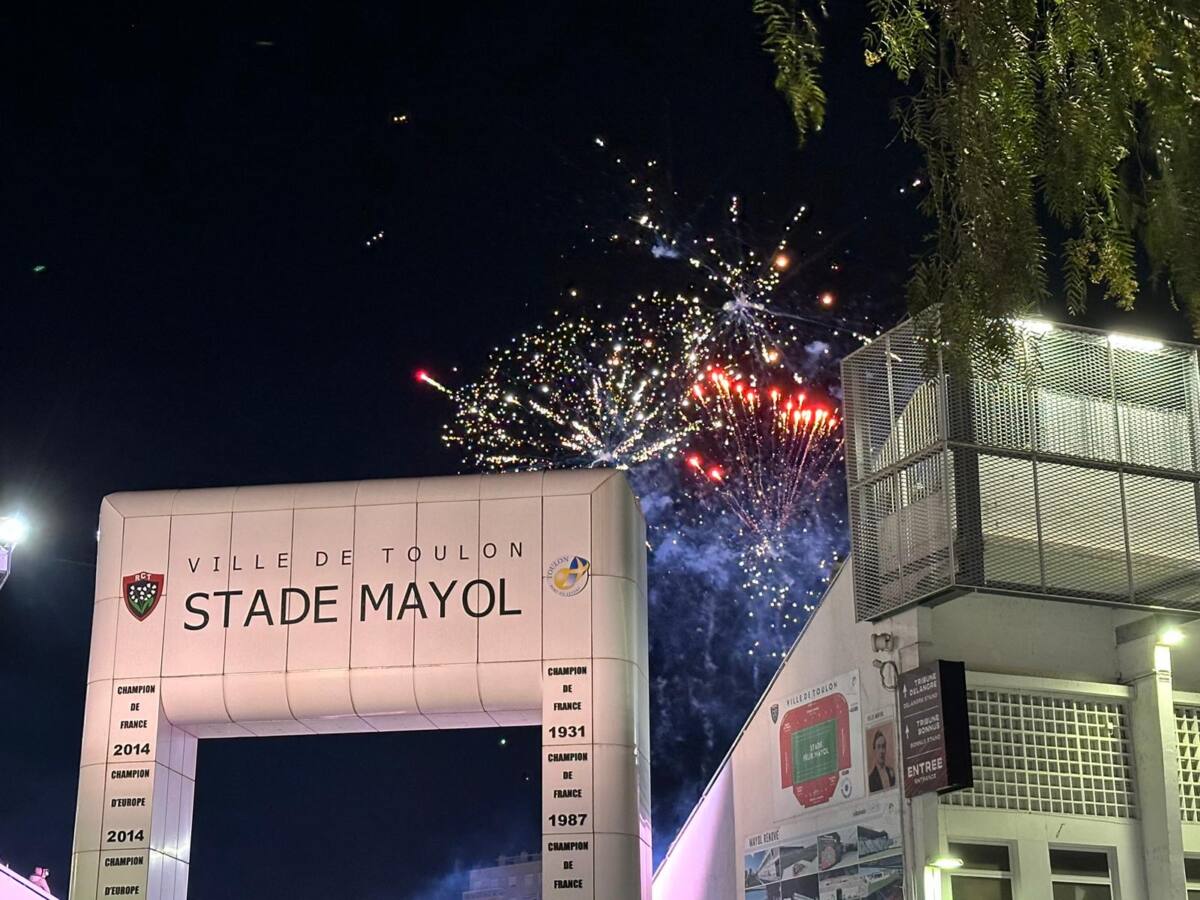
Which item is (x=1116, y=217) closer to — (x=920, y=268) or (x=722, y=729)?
(x=920, y=268)

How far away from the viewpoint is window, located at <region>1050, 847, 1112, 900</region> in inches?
744

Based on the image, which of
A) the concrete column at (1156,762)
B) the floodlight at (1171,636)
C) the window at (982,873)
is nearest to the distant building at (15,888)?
the window at (982,873)

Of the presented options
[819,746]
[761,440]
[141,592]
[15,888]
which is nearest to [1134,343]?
[819,746]

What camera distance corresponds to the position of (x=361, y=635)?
18.7m

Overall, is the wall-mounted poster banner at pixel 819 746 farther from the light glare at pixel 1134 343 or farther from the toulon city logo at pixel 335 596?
the light glare at pixel 1134 343

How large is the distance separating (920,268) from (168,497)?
13.5 meters

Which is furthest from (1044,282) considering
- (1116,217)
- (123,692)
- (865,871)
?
(123,692)

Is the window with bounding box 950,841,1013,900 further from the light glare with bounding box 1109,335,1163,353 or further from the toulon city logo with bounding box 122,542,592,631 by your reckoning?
the light glare with bounding box 1109,335,1163,353

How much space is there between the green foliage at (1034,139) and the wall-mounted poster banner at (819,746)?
12.1 meters

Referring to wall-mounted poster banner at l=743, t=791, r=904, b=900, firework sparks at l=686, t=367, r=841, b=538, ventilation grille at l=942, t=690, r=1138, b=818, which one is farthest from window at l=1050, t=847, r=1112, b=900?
firework sparks at l=686, t=367, r=841, b=538

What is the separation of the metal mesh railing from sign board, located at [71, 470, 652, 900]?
10.2 ft

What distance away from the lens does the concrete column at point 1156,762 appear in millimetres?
18859

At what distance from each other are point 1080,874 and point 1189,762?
2121 mm

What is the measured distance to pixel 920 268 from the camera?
26.5 feet
